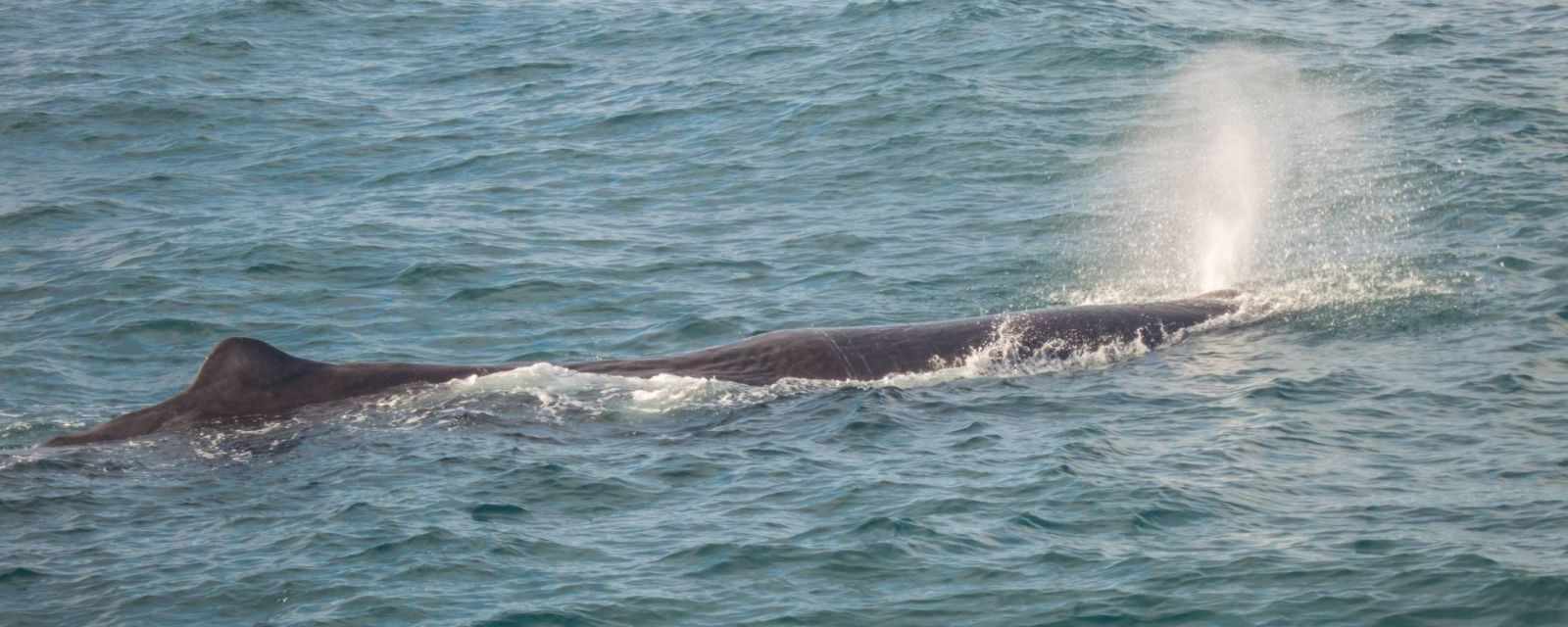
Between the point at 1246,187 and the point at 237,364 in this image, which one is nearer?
the point at 237,364

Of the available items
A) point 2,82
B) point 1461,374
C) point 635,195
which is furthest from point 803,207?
point 2,82

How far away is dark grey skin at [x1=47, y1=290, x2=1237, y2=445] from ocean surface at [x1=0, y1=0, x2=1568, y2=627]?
31cm

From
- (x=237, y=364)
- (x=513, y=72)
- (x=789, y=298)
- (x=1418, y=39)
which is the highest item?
(x=1418, y=39)

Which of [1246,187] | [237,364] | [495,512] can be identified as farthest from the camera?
[1246,187]

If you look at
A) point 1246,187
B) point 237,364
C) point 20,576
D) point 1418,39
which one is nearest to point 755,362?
point 237,364

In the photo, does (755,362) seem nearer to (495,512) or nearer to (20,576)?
(495,512)

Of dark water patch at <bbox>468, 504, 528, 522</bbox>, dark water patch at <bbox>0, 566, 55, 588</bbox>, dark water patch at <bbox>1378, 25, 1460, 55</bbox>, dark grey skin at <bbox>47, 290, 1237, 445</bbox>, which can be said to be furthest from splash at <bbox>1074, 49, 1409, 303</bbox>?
dark water patch at <bbox>0, 566, 55, 588</bbox>

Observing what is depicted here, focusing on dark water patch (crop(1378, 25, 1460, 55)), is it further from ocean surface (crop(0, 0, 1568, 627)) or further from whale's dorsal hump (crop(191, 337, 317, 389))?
whale's dorsal hump (crop(191, 337, 317, 389))

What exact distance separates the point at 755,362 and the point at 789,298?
158 inches

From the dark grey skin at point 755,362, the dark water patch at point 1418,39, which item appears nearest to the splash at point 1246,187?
the dark water patch at point 1418,39

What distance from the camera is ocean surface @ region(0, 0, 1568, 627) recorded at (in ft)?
36.9

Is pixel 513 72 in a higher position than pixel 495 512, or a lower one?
lower

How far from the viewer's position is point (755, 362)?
16.0m

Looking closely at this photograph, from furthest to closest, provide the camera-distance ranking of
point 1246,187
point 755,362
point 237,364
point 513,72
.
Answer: point 513,72 → point 1246,187 → point 755,362 → point 237,364
